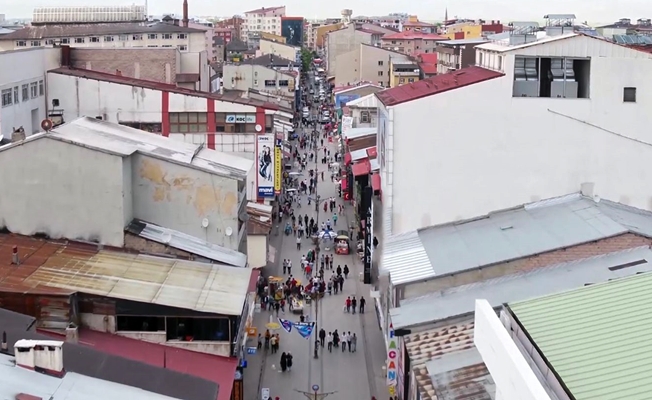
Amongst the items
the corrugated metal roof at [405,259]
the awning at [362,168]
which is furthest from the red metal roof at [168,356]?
the awning at [362,168]

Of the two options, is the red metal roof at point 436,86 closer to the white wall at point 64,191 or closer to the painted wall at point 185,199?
the painted wall at point 185,199

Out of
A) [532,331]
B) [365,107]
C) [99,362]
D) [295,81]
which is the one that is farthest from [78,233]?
[295,81]

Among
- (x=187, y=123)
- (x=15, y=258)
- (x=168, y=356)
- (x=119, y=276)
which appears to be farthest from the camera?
(x=187, y=123)

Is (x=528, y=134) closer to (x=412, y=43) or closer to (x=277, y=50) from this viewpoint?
(x=412, y=43)

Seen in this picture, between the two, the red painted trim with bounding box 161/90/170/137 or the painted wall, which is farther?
the red painted trim with bounding box 161/90/170/137

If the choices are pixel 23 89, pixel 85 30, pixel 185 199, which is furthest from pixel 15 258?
pixel 85 30

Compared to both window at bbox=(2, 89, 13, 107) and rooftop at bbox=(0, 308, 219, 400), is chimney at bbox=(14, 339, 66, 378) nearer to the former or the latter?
rooftop at bbox=(0, 308, 219, 400)

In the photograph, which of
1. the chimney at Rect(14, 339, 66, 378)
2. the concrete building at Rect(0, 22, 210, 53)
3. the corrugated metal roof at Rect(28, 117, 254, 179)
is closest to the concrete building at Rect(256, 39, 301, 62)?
the concrete building at Rect(0, 22, 210, 53)
